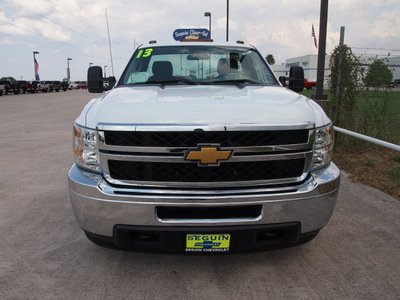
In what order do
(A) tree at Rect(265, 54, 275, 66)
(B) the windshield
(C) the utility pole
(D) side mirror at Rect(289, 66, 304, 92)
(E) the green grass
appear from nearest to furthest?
(B) the windshield
(D) side mirror at Rect(289, 66, 304, 92)
(E) the green grass
(C) the utility pole
(A) tree at Rect(265, 54, 275, 66)

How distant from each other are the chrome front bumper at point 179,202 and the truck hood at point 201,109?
454 millimetres

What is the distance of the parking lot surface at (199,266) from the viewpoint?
2527 millimetres

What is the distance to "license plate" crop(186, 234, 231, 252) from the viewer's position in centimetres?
238

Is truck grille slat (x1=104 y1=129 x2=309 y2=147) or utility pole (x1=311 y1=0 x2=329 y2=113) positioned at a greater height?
utility pole (x1=311 y1=0 x2=329 y2=113)

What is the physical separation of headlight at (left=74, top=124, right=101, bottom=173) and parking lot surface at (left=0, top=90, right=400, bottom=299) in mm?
891

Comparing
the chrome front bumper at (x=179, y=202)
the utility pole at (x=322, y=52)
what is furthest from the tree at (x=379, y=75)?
the chrome front bumper at (x=179, y=202)

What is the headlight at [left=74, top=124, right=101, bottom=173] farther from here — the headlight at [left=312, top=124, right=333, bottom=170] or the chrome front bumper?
the headlight at [left=312, top=124, right=333, bottom=170]

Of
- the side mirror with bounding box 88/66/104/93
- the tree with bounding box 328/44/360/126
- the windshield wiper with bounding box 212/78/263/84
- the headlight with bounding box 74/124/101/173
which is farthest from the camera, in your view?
the tree with bounding box 328/44/360/126

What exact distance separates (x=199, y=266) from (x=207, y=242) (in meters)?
0.57

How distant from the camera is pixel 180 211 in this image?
7.89 feet

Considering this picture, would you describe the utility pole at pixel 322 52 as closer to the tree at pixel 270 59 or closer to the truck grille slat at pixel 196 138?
the truck grille slat at pixel 196 138

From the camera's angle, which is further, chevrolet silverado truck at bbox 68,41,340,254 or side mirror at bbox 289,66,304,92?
side mirror at bbox 289,66,304,92

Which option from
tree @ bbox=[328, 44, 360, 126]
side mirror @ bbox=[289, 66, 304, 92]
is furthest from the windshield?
tree @ bbox=[328, 44, 360, 126]

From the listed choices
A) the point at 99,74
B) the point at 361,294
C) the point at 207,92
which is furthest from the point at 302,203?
the point at 99,74
